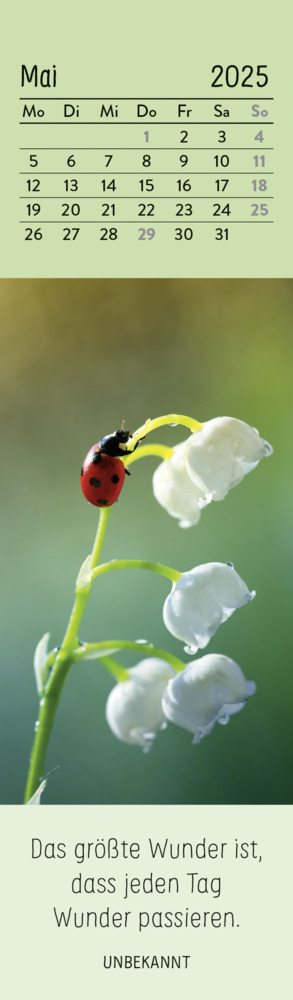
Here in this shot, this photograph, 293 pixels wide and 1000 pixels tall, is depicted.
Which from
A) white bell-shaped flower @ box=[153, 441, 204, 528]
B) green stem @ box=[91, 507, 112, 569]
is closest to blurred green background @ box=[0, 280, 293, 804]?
white bell-shaped flower @ box=[153, 441, 204, 528]

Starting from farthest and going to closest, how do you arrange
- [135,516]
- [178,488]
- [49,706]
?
[135,516]
[178,488]
[49,706]

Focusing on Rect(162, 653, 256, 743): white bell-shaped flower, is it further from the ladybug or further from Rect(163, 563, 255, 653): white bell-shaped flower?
the ladybug

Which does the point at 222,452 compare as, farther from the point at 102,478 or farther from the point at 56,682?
the point at 56,682

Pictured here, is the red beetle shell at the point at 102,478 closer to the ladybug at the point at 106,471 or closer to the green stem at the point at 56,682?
the ladybug at the point at 106,471

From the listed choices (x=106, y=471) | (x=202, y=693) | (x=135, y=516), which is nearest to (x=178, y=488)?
(x=106, y=471)

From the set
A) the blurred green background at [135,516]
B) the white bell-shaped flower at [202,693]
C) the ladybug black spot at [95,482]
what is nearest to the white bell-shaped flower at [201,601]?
the white bell-shaped flower at [202,693]
